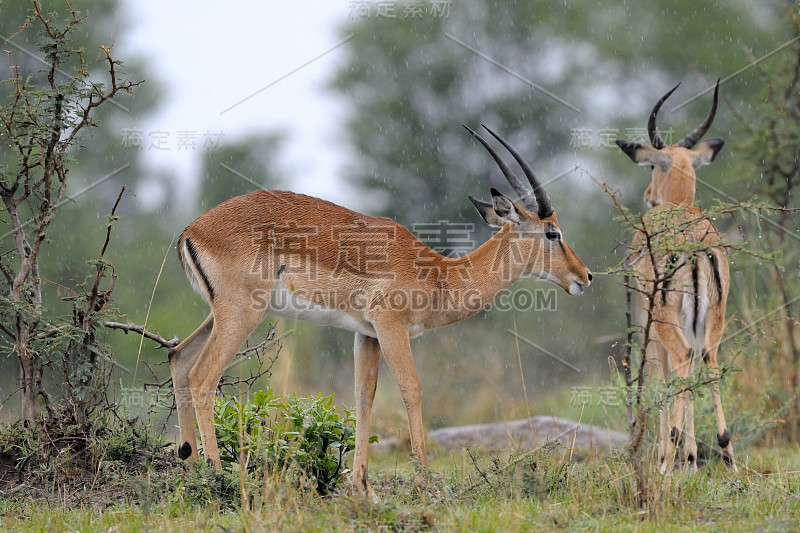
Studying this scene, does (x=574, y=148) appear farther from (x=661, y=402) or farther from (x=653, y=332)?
(x=661, y=402)

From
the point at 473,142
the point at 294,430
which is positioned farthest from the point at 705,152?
the point at 473,142

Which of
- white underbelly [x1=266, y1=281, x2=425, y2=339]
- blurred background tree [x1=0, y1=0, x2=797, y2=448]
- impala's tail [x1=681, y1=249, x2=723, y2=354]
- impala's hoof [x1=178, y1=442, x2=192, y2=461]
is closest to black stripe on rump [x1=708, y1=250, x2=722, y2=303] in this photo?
impala's tail [x1=681, y1=249, x2=723, y2=354]

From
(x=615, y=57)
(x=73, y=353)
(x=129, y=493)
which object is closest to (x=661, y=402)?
(x=129, y=493)

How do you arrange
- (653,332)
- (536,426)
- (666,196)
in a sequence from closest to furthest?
1. (653,332)
2. (666,196)
3. (536,426)

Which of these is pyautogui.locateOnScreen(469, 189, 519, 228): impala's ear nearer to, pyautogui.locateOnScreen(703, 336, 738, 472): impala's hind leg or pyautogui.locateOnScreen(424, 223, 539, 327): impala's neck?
pyautogui.locateOnScreen(424, 223, 539, 327): impala's neck

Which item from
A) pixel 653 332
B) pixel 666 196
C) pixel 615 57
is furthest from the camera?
pixel 615 57

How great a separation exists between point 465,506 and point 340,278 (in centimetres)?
190

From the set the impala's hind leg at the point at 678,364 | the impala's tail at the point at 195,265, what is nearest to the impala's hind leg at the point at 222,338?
the impala's tail at the point at 195,265

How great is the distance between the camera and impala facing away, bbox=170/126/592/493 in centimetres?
600

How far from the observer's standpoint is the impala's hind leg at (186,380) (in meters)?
6.12

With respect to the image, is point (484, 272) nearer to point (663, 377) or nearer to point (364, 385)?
point (364, 385)

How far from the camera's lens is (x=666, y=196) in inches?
340

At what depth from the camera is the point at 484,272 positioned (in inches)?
266

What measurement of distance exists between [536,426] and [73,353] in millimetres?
5635
